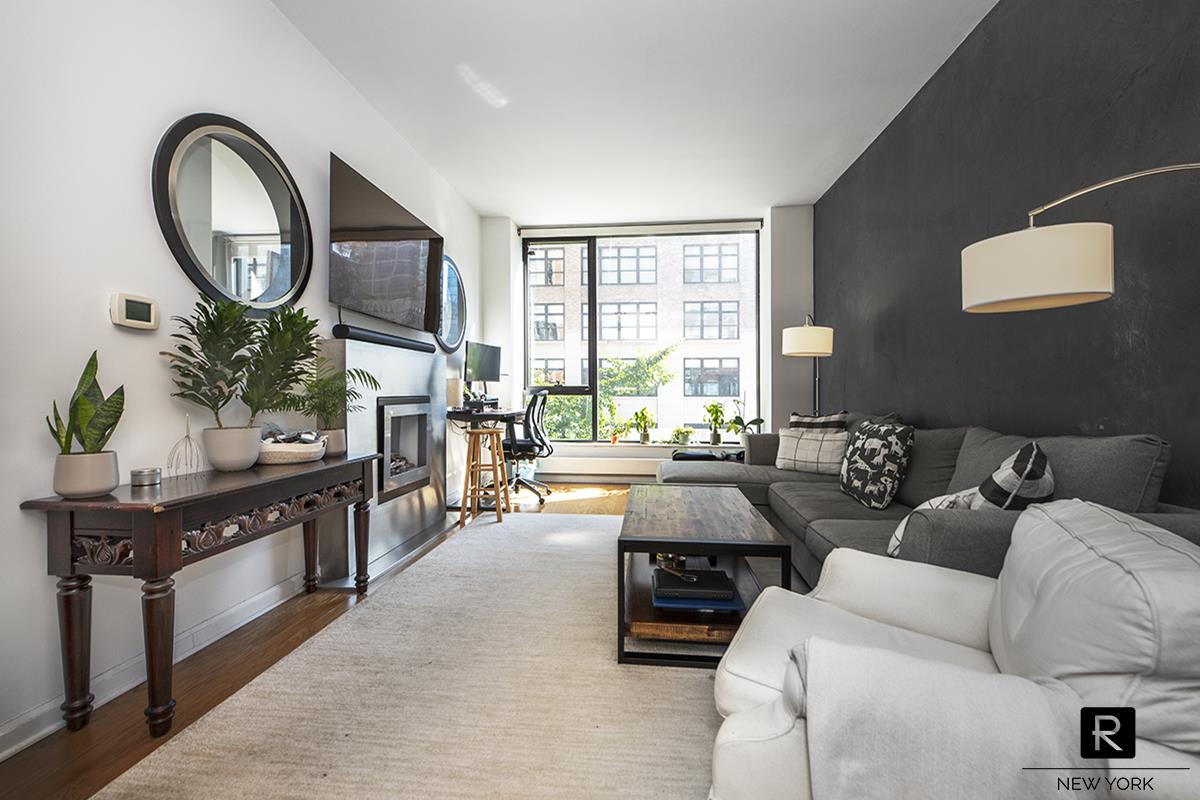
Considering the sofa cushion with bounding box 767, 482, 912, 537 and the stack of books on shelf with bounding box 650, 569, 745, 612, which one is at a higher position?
the sofa cushion with bounding box 767, 482, 912, 537

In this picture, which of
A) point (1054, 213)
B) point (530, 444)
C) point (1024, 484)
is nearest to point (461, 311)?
point (530, 444)

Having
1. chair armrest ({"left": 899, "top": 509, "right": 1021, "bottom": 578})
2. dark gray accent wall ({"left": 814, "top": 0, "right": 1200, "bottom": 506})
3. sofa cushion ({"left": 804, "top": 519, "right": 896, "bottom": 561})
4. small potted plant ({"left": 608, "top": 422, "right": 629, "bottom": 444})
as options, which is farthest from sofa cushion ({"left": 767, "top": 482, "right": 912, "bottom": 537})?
small potted plant ({"left": 608, "top": 422, "right": 629, "bottom": 444})

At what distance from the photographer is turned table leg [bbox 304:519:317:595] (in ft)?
9.31

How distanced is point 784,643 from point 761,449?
3.23 m

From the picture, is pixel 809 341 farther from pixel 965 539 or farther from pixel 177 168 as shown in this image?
pixel 177 168

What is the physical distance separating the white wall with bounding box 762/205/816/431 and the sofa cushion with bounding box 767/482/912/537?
2.26 metres

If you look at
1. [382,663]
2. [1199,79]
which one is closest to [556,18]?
[1199,79]

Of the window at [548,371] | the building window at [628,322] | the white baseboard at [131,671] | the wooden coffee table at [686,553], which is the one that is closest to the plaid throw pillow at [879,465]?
the wooden coffee table at [686,553]

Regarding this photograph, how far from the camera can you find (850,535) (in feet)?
7.53

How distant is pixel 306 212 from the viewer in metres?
2.90

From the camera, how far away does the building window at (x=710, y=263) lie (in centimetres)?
638

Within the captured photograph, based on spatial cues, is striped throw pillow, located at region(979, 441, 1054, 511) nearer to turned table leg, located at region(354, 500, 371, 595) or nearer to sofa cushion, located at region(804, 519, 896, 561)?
sofa cushion, located at region(804, 519, 896, 561)

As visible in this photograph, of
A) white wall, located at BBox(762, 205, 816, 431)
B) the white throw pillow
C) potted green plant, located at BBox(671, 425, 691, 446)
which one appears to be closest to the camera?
the white throw pillow

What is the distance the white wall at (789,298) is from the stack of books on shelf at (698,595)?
12.2 feet
